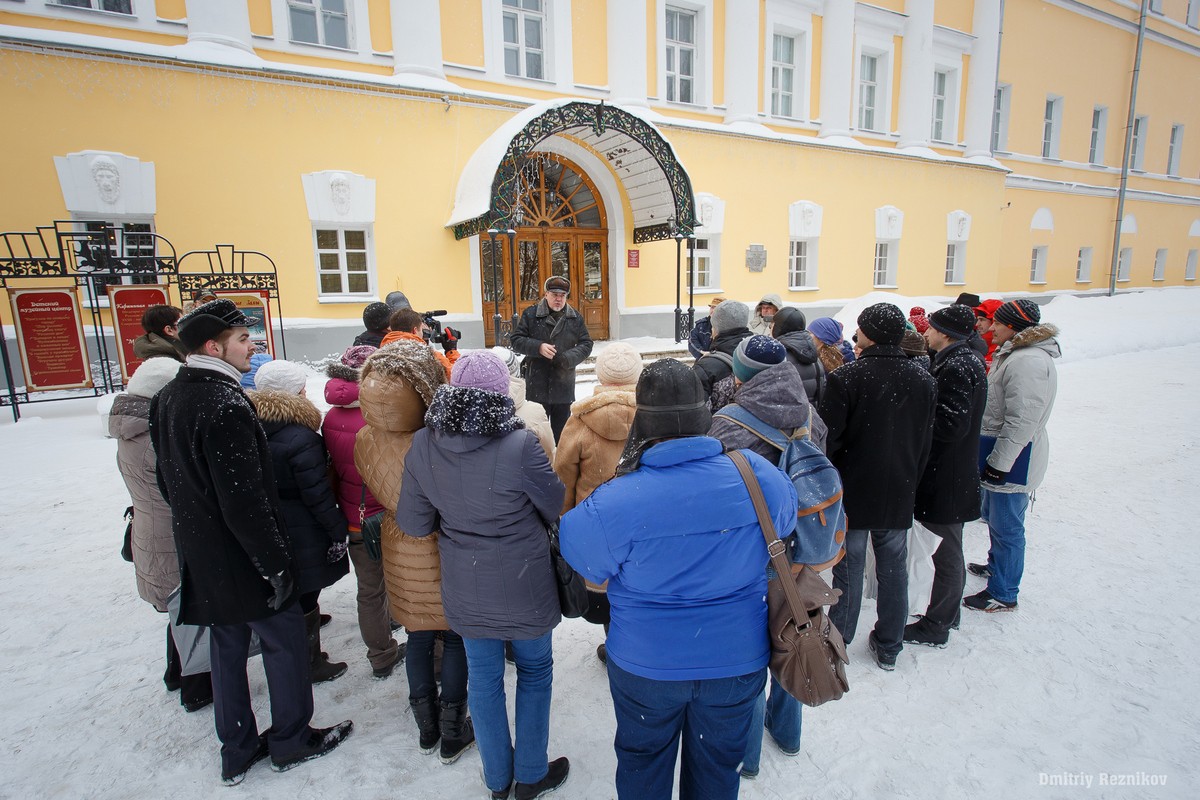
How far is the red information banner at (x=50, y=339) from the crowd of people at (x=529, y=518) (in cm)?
618

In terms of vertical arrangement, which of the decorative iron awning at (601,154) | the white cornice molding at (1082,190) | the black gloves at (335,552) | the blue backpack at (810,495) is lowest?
the black gloves at (335,552)

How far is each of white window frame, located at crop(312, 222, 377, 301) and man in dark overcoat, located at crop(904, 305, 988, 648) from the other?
29.2ft

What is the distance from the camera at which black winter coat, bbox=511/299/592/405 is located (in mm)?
5023

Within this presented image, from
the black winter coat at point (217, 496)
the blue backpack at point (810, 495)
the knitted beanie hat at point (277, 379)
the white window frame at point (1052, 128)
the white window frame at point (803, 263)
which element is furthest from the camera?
the white window frame at point (1052, 128)

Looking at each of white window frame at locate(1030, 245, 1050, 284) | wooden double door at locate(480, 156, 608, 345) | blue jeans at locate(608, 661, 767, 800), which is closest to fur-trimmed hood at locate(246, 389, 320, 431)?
blue jeans at locate(608, 661, 767, 800)

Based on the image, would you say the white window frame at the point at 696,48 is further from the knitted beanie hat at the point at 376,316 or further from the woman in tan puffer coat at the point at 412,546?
the woman in tan puffer coat at the point at 412,546

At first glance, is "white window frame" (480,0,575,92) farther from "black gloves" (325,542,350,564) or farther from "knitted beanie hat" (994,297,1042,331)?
"black gloves" (325,542,350,564)

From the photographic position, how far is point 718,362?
3.21m

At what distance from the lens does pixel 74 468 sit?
18.0 ft

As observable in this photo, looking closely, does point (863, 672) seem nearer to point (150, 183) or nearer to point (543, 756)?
point (543, 756)

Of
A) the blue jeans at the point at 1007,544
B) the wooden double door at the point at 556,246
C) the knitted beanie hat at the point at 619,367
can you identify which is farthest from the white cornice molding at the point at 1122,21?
the knitted beanie hat at the point at 619,367

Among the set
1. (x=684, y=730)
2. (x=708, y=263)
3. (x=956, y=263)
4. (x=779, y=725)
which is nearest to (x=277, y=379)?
(x=684, y=730)

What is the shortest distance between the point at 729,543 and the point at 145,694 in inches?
116

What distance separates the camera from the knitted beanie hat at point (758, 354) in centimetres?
209
